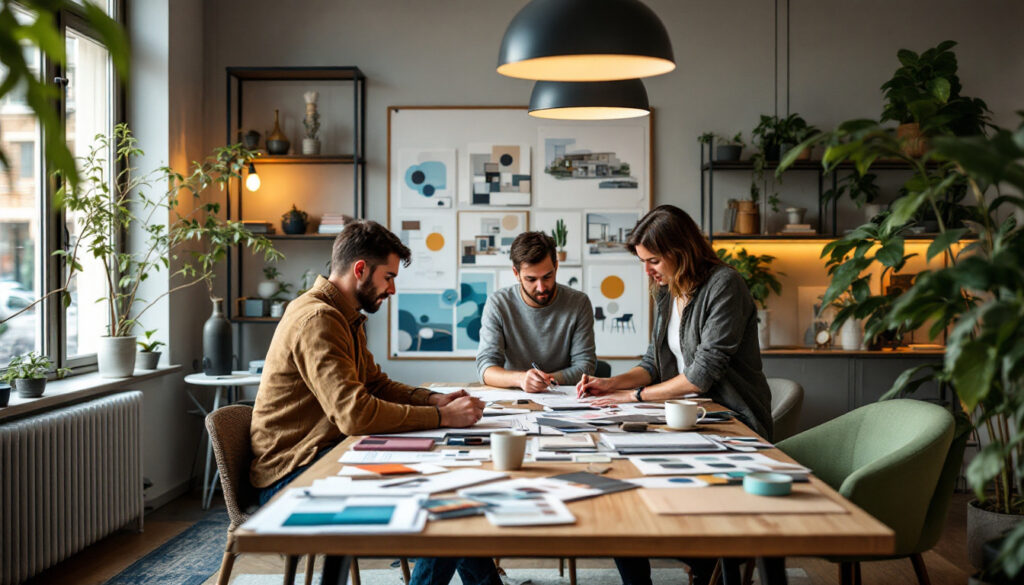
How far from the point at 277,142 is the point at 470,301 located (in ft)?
4.75

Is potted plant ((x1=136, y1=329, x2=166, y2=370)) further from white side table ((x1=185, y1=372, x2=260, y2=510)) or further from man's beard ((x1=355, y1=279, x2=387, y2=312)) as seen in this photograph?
man's beard ((x1=355, y1=279, x2=387, y2=312))

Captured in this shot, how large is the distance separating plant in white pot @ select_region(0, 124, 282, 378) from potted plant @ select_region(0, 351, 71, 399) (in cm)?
50

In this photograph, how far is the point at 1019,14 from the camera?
16.7 feet

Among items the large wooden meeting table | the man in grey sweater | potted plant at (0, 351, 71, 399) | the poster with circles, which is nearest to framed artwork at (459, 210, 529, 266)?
the poster with circles

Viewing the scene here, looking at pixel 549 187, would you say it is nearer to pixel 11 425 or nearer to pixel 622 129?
pixel 622 129

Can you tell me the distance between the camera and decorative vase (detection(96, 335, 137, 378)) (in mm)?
4059

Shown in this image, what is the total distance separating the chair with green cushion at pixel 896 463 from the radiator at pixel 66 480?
273 centimetres

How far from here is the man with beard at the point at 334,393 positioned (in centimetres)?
228

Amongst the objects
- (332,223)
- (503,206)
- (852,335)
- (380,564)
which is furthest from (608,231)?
(380,564)

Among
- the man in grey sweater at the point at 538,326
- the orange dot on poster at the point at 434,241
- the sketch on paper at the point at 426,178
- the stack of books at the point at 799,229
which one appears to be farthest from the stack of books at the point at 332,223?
the stack of books at the point at 799,229

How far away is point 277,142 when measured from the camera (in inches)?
195

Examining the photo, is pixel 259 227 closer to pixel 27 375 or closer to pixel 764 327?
pixel 27 375

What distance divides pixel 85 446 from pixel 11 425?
0.44 metres

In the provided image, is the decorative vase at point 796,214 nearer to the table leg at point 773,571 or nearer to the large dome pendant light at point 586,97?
the large dome pendant light at point 586,97
